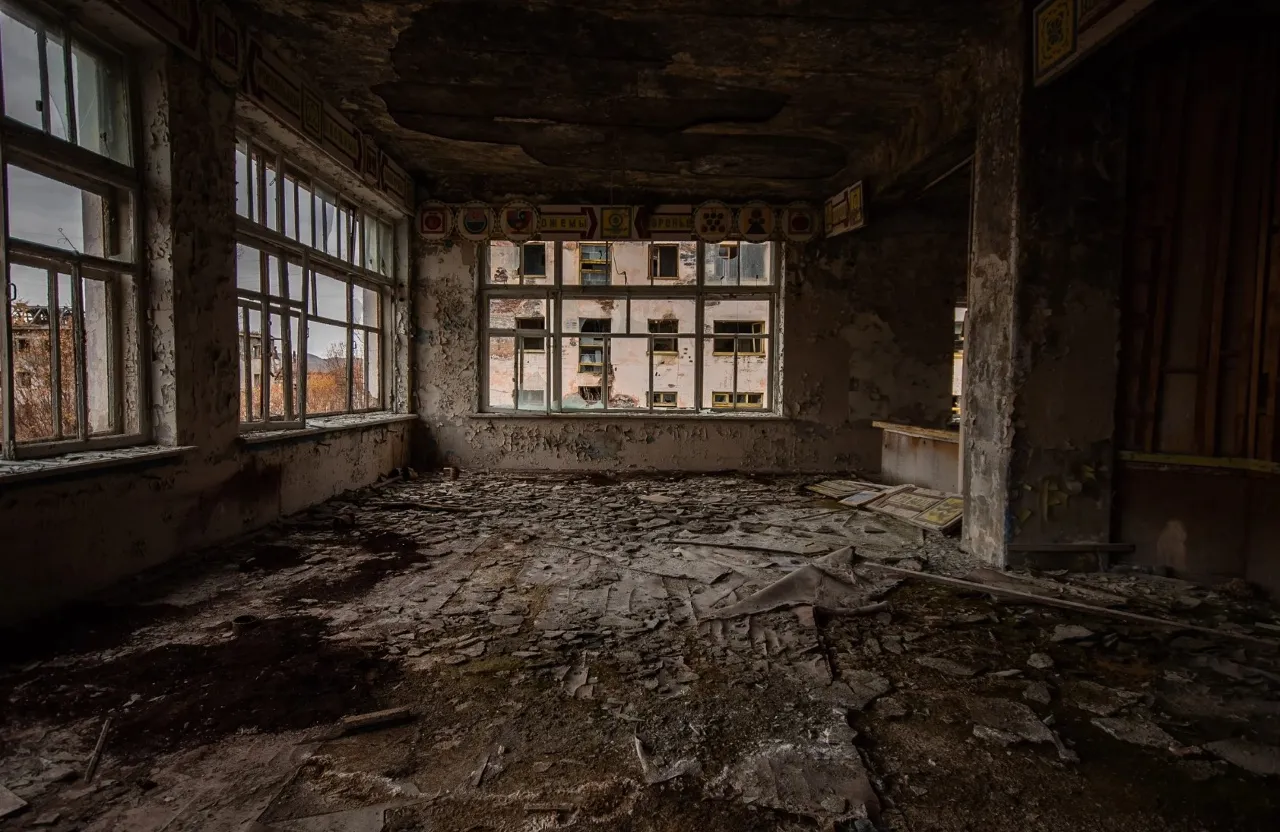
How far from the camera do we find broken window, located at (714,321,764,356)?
7.90 m

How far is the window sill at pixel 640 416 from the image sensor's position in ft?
25.2

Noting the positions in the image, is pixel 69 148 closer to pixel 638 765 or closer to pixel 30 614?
pixel 30 614

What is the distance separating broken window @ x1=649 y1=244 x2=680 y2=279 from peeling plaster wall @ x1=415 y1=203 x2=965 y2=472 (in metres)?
1.40

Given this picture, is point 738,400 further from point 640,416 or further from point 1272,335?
point 1272,335

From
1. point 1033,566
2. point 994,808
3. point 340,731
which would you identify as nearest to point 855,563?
point 1033,566

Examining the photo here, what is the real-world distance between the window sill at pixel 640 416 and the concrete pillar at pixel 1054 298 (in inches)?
151

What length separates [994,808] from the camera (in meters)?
1.69

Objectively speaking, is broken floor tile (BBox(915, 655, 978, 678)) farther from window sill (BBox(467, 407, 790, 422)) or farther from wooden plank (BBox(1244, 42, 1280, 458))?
window sill (BBox(467, 407, 790, 422))

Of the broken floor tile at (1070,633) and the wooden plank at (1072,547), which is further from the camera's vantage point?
the wooden plank at (1072,547)

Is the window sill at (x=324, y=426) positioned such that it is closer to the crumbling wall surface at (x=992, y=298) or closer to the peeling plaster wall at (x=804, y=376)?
the peeling plaster wall at (x=804, y=376)

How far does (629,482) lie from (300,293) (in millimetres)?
3726

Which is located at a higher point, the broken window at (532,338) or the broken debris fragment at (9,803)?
the broken window at (532,338)

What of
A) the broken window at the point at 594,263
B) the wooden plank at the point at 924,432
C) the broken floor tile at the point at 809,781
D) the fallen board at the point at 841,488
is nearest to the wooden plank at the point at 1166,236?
the wooden plank at the point at 924,432

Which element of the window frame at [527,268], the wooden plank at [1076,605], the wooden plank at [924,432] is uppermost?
the window frame at [527,268]
